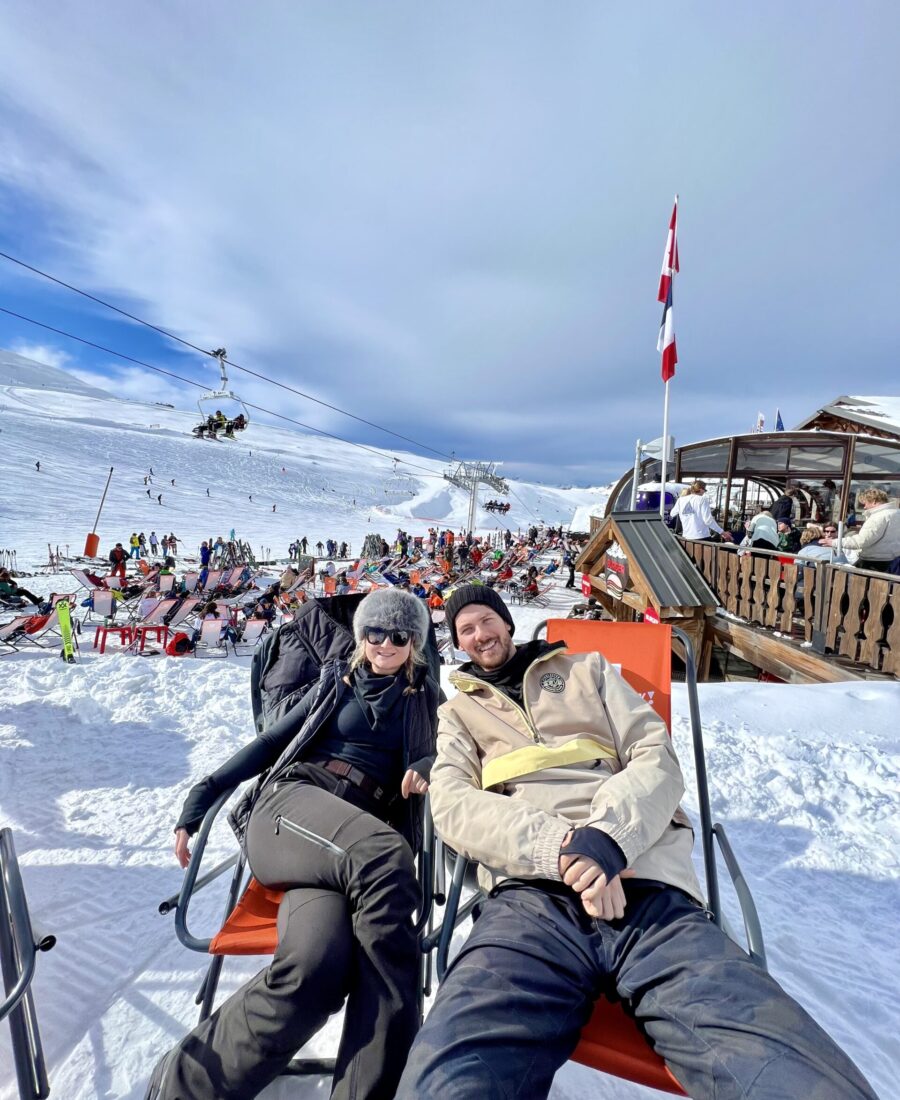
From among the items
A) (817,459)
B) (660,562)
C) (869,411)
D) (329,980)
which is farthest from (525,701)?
(869,411)

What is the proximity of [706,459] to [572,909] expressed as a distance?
41.1ft

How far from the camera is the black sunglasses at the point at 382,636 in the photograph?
7.07 ft

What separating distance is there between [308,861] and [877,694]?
4.59 m

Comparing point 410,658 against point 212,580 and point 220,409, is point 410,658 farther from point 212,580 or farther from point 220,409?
point 220,409

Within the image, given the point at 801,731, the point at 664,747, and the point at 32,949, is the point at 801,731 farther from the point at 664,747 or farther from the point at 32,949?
the point at 32,949

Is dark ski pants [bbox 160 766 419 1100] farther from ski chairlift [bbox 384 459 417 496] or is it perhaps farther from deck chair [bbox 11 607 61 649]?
ski chairlift [bbox 384 459 417 496]

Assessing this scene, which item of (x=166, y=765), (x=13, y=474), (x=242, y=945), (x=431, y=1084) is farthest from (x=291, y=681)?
(x=13, y=474)

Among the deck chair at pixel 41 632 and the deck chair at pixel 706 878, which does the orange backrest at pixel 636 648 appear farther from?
the deck chair at pixel 41 632

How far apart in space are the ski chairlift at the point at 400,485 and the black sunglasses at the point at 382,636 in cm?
7180

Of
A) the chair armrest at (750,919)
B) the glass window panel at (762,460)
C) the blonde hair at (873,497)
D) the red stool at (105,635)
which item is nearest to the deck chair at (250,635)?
the red stool at (105,635)

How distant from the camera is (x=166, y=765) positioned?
391cm

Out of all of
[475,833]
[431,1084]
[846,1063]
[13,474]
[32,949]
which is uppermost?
[13,474]

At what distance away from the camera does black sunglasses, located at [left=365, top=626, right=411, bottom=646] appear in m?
2.15

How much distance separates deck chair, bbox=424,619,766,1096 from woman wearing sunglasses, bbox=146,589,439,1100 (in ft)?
0.65
